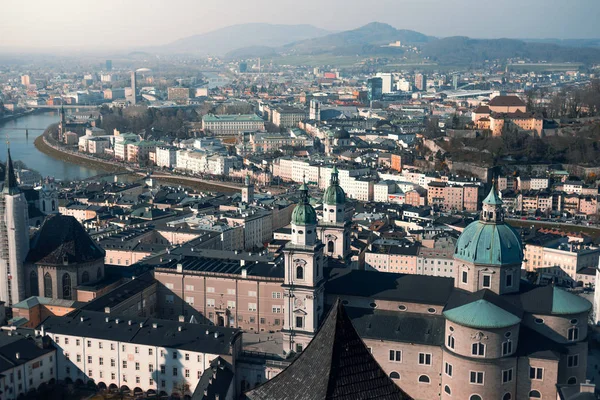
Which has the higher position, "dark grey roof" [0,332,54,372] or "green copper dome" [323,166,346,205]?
"green copper dome" [323,166,346,205]

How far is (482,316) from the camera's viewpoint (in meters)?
17.1

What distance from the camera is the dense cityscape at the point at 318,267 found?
57.0ft

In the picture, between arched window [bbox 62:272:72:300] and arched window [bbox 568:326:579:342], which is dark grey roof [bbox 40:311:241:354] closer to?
arched window [bbox 62:272:72:300]

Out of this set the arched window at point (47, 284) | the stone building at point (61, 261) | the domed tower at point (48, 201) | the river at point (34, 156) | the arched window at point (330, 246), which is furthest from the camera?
the river at point (34, 156)

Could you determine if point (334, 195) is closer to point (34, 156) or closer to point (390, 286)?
point (390, 286)

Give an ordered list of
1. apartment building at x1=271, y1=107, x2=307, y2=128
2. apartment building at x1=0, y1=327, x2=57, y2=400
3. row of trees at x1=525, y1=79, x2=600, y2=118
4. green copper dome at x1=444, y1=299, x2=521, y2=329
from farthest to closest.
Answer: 1. apartment building at x1=271, y1=107, x2=307, y2=128
2. row of trees at x1=525, y1=79, x2=600, y2=118
3. apartment building at x1=0, y1=327, x2=57, y2=400
4. green copper dome at x1=444, y1=299, x2=521, y2=329

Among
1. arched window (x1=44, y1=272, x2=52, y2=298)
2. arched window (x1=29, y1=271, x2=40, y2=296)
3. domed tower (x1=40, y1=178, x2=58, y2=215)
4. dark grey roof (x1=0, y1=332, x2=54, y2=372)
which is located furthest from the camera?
domed tower (x1=40, y1=178, x2=58, y2=215)

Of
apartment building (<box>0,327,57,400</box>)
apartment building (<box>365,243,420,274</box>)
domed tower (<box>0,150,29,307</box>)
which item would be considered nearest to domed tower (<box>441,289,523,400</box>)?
apartment building (<box>0,327,57,400</box>)

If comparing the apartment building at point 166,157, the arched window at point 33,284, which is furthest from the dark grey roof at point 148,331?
the apartment building at point 166,157

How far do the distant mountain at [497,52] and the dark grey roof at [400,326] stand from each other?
149 m

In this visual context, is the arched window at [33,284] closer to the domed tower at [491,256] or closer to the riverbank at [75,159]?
the domed tower at [491,256]

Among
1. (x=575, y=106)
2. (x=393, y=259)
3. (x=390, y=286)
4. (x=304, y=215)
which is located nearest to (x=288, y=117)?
(x=575, y=106)

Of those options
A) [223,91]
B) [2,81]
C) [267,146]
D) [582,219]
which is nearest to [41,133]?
[267,146]

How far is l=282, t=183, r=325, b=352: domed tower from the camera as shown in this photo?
19000mm
